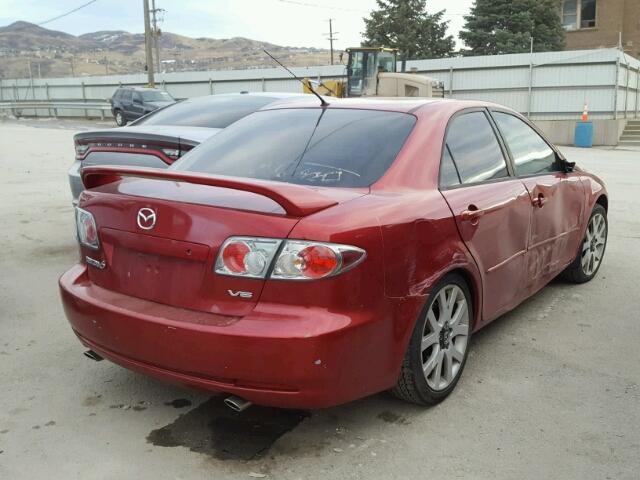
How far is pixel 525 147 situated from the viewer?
436cm

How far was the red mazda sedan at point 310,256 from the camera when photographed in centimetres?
254

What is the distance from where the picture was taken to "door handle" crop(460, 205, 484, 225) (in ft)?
10.7

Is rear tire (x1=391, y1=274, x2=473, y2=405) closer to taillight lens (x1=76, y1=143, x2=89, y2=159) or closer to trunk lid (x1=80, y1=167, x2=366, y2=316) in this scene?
trunk lid (x1=80, y1=167, x2=366, y2=316)

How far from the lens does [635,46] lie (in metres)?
39.2

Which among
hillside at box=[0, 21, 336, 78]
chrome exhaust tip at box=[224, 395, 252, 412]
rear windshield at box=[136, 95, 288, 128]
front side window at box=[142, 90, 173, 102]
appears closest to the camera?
chrome exhaust tip at box=[224, 395, 252, 412]

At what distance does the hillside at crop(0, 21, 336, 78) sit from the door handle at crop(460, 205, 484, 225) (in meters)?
116

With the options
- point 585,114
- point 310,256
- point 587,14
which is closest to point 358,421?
point 310,256

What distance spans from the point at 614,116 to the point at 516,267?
23609mm

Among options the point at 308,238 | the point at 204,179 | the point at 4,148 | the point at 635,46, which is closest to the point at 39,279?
the point at 204,179

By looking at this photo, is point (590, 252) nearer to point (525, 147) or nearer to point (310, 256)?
point (525, 147)

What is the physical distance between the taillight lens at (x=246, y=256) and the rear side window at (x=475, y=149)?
138 cm

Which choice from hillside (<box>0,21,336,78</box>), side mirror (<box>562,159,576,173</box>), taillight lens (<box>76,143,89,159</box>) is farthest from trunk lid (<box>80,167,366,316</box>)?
hillside (<box>0,21,336,78</box>)

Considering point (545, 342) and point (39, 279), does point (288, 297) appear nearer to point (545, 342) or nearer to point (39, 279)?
point (545, 342)

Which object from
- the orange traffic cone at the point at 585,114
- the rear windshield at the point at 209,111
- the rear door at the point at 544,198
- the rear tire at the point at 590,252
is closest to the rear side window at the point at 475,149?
the rear door at the point at 544,198
